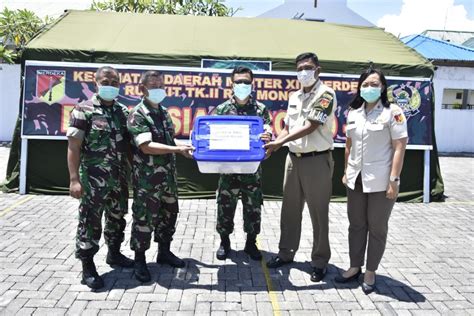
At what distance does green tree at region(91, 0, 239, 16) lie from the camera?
1377 cm

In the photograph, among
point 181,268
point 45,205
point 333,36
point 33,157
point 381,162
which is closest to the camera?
point 381,162

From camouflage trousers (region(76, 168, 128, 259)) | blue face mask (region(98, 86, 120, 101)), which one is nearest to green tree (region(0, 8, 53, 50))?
blue face mask (region(98, 86, 120, 101))

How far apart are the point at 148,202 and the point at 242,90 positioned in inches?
54.0

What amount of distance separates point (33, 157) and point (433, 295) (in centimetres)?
580

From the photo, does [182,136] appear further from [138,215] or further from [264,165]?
[138,215]

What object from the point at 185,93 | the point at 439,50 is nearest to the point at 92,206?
the point at 185,93

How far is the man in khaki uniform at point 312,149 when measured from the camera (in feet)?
11.3

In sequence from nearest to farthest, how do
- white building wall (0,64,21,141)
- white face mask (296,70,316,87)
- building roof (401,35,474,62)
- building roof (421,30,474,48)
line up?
white face mask (296,70,316,87)
white building wall (0,64,21,141)
building roof (401,35,474,62)
building roof (421,30,474,48)

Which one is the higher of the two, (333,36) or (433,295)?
(333,36)

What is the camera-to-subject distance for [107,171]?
10.8ft

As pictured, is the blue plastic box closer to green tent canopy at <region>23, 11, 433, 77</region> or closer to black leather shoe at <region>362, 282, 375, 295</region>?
black leather shoe at <region>362, 282, 375, 295</region>

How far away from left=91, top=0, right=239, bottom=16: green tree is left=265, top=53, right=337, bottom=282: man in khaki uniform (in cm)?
1161

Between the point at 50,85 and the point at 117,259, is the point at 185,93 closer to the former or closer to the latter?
the point at 50,85

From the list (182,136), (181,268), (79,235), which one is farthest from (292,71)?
(79,235)
